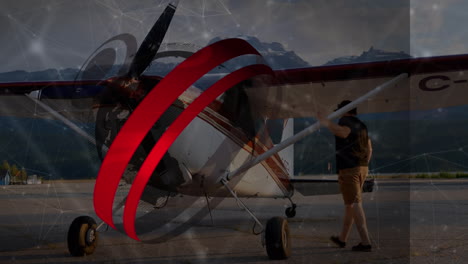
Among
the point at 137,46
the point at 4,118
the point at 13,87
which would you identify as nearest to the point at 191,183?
the point at 137,46

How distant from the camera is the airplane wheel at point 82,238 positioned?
14.7ft

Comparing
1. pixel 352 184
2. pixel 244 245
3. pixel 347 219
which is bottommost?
pixel 244 245

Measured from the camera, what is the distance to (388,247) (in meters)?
4.44

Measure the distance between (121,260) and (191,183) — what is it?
1165 mm

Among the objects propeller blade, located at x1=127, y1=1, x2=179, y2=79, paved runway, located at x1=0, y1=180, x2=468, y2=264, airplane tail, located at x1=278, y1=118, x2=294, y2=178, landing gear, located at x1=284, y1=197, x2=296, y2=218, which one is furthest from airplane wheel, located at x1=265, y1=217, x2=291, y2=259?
airplane tail, located at x1=278, y1=118, x2=294, y2=178

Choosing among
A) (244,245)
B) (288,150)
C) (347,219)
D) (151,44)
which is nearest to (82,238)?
(244,245)

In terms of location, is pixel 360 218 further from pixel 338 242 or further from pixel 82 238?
pixel 82 238

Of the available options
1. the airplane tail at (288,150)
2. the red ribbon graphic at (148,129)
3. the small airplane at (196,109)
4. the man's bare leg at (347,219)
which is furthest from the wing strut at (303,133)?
the airplane tail at (288,150)

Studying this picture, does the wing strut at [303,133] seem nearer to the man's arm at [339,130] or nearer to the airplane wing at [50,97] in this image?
the man's arm at [339,130]

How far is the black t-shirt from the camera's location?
13.8 ft

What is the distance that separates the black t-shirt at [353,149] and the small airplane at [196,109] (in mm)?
343

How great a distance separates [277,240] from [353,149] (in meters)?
1.16

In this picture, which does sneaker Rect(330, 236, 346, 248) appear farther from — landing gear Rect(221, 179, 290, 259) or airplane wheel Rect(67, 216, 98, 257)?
airplane wheel Rect(67, 216, 98, 257)

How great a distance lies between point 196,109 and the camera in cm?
371
